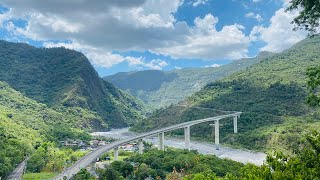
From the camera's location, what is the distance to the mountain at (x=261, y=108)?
86.5 meters

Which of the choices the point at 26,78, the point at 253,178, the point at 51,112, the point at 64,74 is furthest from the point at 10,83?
the point at 253,178

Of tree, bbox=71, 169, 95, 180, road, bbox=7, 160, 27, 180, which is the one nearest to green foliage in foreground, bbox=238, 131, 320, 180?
tree, bbox=71, 169, 95, 180

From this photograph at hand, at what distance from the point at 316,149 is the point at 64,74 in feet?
508

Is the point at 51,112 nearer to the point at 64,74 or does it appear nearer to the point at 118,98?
the point at 64,74

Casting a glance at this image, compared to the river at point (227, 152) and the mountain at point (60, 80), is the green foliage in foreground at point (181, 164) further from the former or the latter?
the mountain at point (60, 80)

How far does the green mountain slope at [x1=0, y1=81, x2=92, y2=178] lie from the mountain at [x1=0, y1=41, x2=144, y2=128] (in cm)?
687

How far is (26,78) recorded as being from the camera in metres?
157

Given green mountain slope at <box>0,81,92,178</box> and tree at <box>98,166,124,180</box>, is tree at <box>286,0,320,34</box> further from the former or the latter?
green mountain slope at <box>0,81,92,178</box>

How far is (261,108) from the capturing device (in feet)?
341

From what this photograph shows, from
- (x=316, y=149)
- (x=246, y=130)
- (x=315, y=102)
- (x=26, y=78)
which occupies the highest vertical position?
(x=26, y=78)

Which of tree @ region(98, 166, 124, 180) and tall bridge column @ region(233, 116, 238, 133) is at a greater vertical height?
tall bridge column @ region(233, 116, 238, 133)

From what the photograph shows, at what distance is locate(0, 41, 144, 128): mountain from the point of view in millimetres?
147000

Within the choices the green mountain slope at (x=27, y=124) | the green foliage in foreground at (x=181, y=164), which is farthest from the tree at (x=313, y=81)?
the green mountain slope at (x=27, y=124)

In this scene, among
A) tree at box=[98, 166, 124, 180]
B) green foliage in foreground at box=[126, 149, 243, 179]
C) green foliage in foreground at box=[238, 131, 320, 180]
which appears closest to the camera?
green foliage in foreground at box=[238, 131, 320, 180]
